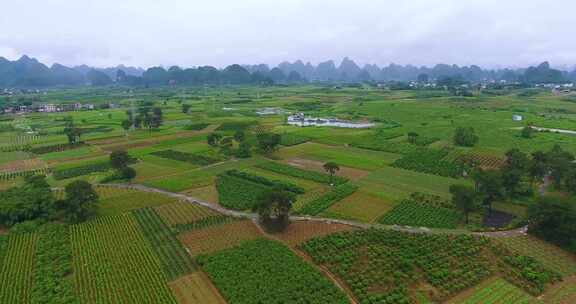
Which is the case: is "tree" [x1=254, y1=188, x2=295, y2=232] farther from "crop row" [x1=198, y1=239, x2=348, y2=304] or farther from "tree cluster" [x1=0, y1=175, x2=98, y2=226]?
A: "tree cluster" [x1=0, y1=175, x2=98, y2=226]

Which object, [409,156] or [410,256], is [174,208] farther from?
[409,156]

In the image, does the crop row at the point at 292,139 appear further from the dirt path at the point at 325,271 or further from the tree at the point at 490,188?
the tree at the point at 490,188

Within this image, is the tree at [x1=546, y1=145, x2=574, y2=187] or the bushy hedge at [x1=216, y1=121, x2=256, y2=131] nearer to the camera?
the tree at [x1=546, y1=145, x2=574, y2=187]

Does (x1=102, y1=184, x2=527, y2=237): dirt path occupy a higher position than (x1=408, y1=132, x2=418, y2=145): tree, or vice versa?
(x1=408, y1=132, x2=418, y2=145): tree

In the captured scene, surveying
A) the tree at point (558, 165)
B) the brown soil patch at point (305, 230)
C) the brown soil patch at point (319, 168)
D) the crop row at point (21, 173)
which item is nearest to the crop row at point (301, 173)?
the brown soil patch at point (319, 168)

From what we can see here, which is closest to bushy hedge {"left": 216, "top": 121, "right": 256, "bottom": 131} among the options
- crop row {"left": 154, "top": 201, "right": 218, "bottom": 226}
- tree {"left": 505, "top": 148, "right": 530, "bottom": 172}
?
crop row {"left": 154, "top": 201, "right": 218, "bottom": 226}

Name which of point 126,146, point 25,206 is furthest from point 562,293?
point 126,146
